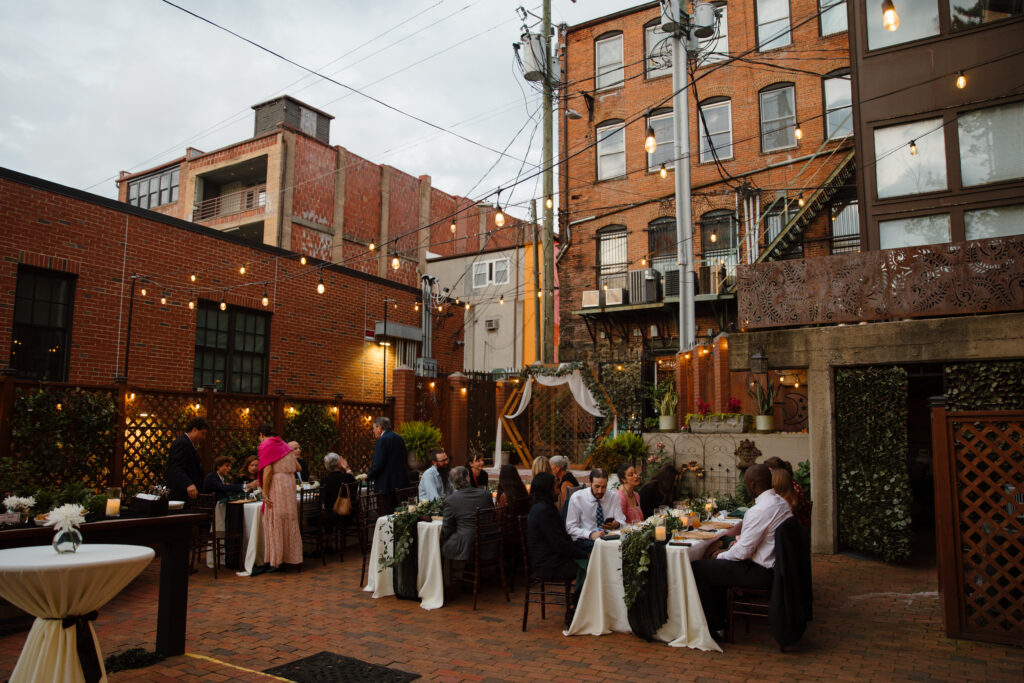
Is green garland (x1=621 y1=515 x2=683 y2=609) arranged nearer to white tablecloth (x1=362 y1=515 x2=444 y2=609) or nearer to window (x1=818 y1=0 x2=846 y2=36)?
white tablecloth (x1=362 y1=515 x2=444 y2=609)

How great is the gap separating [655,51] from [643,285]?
26.6 feet

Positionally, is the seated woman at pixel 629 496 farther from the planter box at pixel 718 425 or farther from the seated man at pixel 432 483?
the planter box at pixel 718 425

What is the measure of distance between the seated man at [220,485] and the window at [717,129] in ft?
57.1

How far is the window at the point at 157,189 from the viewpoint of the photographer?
28672 millimetres

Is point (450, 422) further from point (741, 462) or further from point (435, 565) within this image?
point (435, 565)

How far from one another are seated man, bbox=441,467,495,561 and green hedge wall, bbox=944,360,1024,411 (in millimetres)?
5940

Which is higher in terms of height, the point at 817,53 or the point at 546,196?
the point at 817,53

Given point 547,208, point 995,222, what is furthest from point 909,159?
point 547,208

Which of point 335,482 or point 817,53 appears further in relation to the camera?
point 817,53

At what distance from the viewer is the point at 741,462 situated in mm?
11453

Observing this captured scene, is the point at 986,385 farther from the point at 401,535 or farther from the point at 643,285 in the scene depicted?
the point at 643,285

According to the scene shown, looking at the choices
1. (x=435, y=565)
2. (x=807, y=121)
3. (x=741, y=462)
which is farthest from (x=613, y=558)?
(x=807, y=121)

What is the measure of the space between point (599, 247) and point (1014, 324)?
15533 millimetres

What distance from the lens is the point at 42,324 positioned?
12.2 metres
